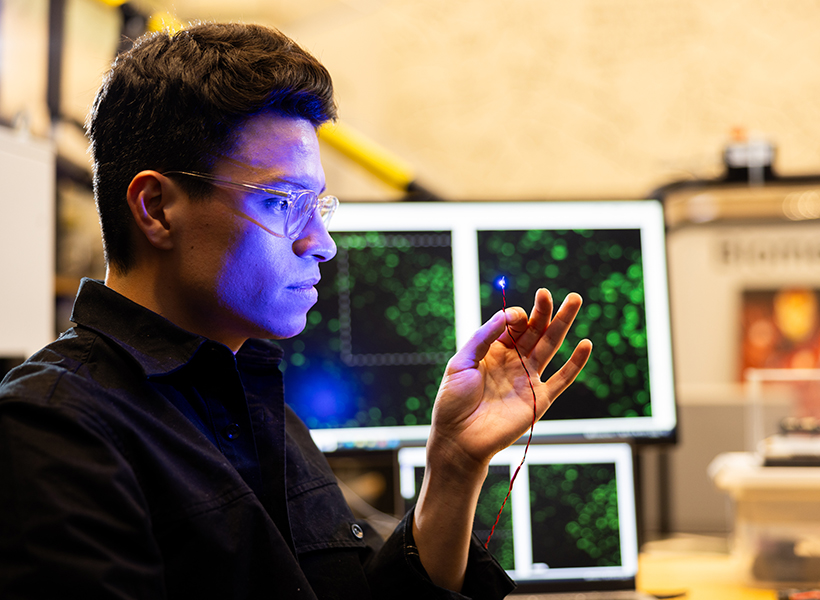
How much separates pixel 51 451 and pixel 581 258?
0.87 metres

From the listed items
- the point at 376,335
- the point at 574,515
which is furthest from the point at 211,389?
the point at 574,515

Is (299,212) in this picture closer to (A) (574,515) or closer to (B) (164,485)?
(B) (164,485)

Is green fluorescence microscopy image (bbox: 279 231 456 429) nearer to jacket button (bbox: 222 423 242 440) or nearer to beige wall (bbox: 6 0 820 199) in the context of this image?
jacket button (bbox: 222 423 242 440)

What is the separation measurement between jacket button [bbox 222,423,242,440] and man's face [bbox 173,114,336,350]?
0.10 meters

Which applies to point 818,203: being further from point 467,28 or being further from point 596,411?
point 467,28

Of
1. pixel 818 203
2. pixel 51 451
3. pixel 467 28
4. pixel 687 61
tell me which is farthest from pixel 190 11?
pixel 51 451

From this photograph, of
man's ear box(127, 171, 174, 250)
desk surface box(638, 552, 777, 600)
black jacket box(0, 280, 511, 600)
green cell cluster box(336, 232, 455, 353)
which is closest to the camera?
black jacket box(0, 280, 511, 600)

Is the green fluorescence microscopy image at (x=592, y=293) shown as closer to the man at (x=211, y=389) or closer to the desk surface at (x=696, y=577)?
the desk surface at (x=696, y=577)

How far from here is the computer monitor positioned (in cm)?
114

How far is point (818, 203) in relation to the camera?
1.39 meters

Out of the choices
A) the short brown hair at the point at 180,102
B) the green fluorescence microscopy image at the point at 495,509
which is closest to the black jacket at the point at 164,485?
the short brown hair at the point at 180,102

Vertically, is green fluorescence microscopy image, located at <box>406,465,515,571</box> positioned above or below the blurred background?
below

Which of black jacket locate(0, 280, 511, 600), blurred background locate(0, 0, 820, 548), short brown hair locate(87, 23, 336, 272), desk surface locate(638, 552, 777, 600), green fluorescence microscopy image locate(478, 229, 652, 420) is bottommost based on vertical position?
desk surface locate(638, 552, 777, 600)

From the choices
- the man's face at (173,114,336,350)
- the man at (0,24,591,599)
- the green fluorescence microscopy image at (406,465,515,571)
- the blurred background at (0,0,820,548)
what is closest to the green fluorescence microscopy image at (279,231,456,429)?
the green fluorescence microscopy image at (406,465,515,571)
